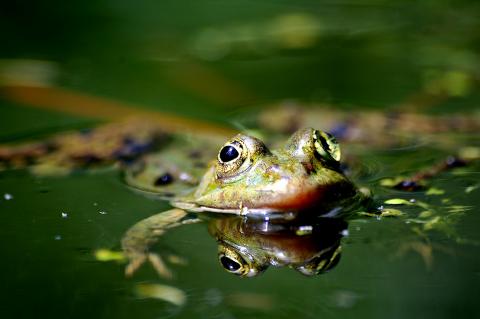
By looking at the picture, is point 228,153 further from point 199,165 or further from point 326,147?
point 199,165

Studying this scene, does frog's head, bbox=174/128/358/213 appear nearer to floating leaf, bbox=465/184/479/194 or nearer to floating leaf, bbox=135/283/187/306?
floating leaf, bbox=465/184/479/194

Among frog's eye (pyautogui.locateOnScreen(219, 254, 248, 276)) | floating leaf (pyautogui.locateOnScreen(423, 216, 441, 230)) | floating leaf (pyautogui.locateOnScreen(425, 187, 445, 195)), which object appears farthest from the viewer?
floating leaf (pyautogui.locateOnScreen(425, 187, 445, 195))

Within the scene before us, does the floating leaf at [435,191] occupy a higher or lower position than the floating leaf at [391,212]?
higher

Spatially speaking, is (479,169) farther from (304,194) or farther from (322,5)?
(322,5)

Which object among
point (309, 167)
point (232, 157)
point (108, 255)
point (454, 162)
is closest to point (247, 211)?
point (232, 157)

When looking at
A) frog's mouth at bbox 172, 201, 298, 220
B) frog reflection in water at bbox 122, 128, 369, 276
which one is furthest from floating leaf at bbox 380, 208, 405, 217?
frog's mouth at bbox 172, 201, 298, 220

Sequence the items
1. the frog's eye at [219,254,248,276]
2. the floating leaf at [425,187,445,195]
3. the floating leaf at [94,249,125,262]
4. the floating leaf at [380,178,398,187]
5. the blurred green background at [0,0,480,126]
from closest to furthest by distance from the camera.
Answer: the frog's eye at [219,254,248,276] → the floating leaf at [94,249,125,262] → the floating leaf at [425,187,445,195] → the floating leaf at [380,178,398,187] → the blurred green background at [0,0,480,126]

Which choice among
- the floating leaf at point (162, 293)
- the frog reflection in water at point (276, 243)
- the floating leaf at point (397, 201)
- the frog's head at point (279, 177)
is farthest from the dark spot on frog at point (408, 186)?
the floating leaf at point (162, 293)

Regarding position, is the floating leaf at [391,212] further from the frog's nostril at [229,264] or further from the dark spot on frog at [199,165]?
the dark spot on frog at [199,165]

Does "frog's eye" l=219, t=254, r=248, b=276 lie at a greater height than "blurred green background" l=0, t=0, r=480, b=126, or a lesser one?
lesser
